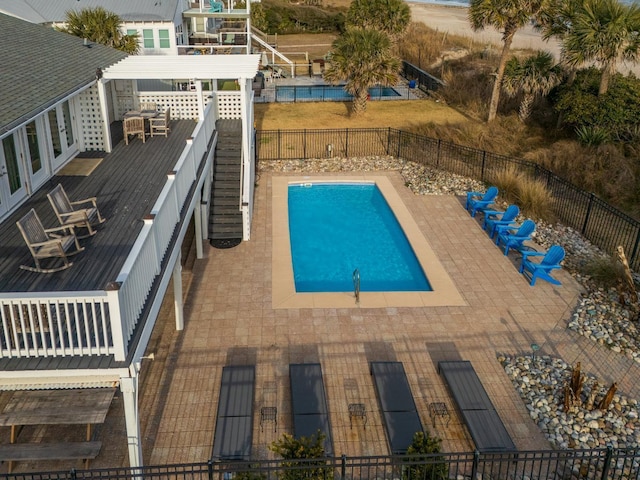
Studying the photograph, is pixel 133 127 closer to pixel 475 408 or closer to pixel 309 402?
pixel 309 402

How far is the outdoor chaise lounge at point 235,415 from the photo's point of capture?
916cm

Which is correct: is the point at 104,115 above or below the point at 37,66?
below

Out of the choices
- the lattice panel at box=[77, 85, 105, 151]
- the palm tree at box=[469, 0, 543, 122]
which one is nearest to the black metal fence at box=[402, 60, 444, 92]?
the palm tree at box=[469, 0, 543, 122]

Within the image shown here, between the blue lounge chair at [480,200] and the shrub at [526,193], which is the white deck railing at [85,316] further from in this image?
the shrub at [526,193]

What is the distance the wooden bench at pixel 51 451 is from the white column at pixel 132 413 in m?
0.63

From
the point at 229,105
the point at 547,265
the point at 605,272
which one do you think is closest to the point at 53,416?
the point at 547,265

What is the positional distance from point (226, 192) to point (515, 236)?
8630 mm

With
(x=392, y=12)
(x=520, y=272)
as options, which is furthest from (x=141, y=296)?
(x=392, y=12)

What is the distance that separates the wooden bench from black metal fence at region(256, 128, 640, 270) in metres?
14.8

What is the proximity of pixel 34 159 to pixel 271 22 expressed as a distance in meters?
57.0

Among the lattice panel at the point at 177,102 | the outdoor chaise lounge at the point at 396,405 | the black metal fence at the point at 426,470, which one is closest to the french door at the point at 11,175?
the black metal fence at the point at 426,470

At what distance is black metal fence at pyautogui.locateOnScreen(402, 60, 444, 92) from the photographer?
36.0 metres

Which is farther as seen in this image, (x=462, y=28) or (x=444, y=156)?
(x=462, y=28)

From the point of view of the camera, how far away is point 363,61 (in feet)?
92.7
